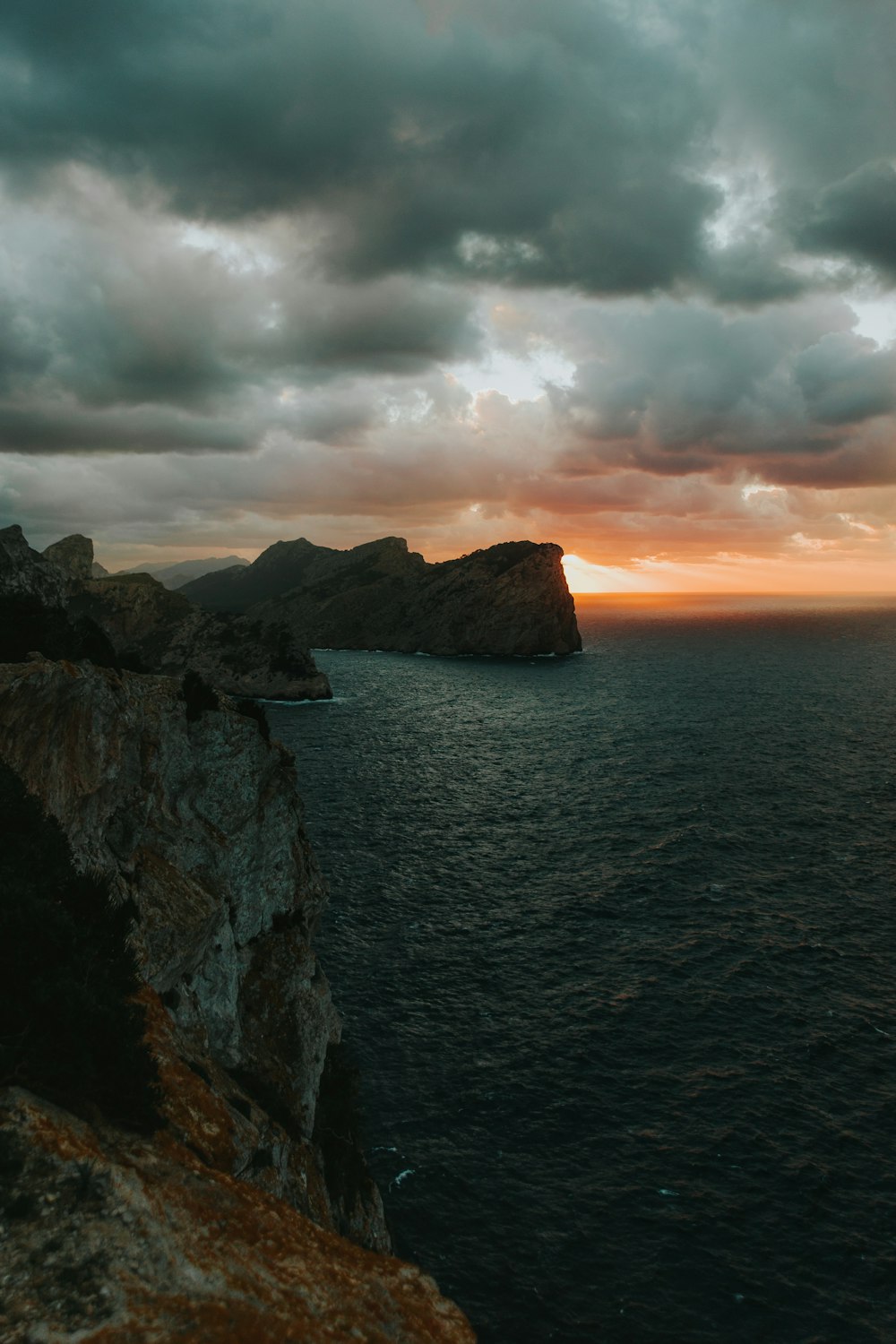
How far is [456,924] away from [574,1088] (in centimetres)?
1786

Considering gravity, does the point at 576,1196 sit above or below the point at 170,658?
below

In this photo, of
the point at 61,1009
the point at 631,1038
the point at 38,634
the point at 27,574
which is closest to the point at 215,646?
the point at 27,574

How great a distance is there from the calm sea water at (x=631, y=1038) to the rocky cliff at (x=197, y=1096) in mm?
6460

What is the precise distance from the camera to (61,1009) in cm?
1517

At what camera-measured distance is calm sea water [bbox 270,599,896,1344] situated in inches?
1145

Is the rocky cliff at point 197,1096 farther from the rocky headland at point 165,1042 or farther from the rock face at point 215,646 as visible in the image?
the rock face at point 215,646

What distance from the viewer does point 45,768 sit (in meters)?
23.8

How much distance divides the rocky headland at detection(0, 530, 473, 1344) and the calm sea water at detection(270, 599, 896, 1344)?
6.44 metres

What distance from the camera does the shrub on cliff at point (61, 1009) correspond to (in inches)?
571

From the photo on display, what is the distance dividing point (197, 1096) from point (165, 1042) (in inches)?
74.2

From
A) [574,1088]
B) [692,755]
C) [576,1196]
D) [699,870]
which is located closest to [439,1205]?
[576,1196]

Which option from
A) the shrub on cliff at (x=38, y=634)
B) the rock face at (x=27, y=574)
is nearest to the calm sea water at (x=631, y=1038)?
the shrub on cliff at (x=38, y=634)

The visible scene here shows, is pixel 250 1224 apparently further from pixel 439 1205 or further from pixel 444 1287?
pixel 439 1205

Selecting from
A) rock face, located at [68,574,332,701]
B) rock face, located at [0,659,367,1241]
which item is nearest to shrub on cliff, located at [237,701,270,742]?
rock face, located at [0,659,367,1241]
